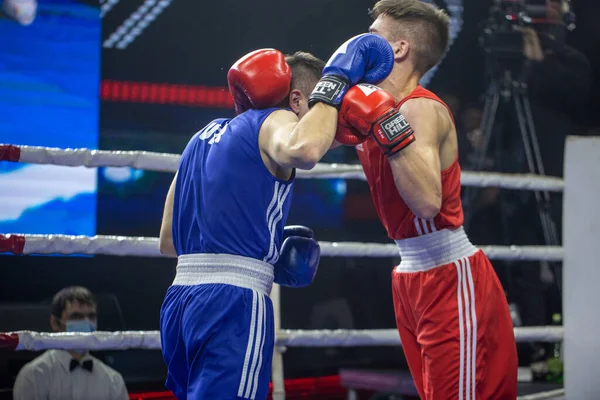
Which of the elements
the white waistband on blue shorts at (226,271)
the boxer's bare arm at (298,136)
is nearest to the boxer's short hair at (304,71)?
the boxer's bare arm at (298,136)

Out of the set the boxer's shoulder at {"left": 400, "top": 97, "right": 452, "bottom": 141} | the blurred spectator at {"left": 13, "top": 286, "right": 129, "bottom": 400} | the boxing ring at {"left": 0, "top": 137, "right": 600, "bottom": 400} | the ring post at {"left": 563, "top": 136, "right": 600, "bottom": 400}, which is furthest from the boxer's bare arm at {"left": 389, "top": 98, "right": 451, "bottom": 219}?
the blurred spectator at {"left": 13, "top": 286, "right": 129, "bottom": 400}

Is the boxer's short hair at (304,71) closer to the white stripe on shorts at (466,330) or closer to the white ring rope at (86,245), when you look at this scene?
the white stripe on shorts at (466,330)

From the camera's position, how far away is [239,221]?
6.21 feet

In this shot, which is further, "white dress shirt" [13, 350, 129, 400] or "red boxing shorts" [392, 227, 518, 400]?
"white dress shirt" [13, 350, 129, 400]

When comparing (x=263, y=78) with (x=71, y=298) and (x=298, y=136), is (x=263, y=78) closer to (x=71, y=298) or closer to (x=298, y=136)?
(x=298, y=136)

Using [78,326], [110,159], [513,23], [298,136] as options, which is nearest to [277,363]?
[78,326]

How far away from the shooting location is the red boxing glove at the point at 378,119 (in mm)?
1987

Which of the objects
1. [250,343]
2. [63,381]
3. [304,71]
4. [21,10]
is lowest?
[63,381]

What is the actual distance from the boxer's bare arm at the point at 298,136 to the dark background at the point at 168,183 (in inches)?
102

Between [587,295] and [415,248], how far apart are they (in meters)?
1.43

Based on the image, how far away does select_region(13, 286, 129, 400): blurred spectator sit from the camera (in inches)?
121

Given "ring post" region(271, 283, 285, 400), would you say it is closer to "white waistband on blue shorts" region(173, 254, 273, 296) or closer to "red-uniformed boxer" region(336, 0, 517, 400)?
"red-uniformed boxer" region(336, 0, 517, 400)

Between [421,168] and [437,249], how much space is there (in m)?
0.28

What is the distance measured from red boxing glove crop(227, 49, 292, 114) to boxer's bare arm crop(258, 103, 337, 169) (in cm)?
6
